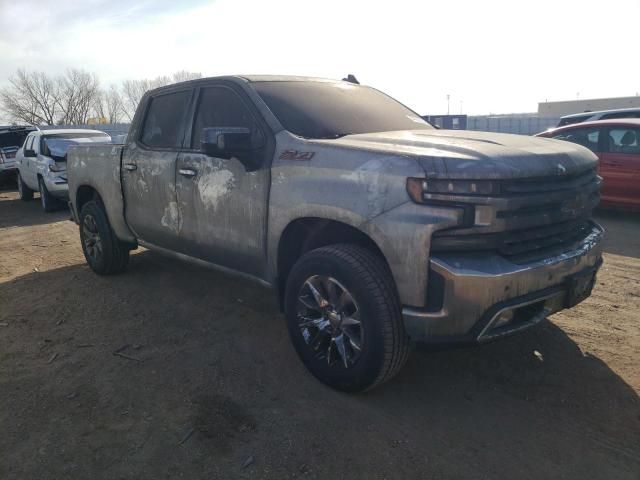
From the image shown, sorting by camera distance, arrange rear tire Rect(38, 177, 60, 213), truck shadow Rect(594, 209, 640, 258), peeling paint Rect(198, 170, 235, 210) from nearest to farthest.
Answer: peeling paint Rect(198, 170, 235, 210) → truck shadow Rect(594, 209, 640, 258) → rear tire Rect(38, 177, 60, 213)

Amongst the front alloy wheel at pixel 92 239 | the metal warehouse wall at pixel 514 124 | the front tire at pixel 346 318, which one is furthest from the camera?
the metal warehouse wall at pixel 514 124

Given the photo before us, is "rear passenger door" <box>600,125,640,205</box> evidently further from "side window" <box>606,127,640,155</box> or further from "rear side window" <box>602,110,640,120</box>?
"rear side window" <box>602,110,640,120</box>

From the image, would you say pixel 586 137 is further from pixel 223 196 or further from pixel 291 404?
pixel 291 404

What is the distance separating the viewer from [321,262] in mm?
2902

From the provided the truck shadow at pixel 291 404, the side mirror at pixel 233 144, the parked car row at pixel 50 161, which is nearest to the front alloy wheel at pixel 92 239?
the truck shadow at pixel 291 404

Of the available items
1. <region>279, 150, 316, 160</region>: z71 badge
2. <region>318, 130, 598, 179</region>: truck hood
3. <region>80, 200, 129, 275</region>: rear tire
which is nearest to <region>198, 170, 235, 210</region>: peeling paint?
→ <region>279, 150, 316, 160</region>: z71 badge

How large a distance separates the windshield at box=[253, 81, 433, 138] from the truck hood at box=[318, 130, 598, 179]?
0.91 ft

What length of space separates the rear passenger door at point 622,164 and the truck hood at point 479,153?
477 cm

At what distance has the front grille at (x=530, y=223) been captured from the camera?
2.47 meters

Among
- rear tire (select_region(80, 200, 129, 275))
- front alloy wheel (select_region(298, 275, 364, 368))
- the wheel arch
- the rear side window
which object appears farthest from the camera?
the rear side window

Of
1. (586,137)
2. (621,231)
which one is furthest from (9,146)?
(621,231)

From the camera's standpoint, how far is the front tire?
8.75 feet

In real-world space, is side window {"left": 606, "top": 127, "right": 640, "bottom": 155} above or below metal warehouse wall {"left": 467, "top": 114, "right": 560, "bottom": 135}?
below

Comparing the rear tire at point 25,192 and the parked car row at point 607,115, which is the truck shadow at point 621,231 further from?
the rear tire at point 25,192
